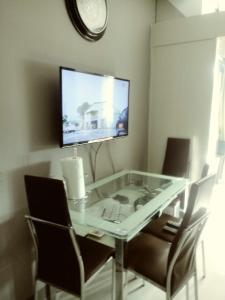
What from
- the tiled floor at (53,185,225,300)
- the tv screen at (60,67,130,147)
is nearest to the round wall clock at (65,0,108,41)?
the tv screen at (60,67,130,147)

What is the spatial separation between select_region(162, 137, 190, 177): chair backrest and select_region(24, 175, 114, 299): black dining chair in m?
1.55

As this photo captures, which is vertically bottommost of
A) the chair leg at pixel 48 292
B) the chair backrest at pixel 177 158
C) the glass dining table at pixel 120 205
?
the chair leg at pixel 48 292

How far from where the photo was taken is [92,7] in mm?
1956

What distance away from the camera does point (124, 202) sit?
1.79 meters

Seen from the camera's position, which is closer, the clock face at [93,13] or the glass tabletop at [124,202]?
the glass tabletop at [124,202]

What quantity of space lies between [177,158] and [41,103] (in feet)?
5.54

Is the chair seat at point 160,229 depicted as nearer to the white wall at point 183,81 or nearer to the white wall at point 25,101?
the white wall at point 25,101

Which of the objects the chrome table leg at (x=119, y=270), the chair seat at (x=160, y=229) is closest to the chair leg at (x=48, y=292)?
the chrome table leg at (x=119, y=270)

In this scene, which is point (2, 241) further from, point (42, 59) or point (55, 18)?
point (55, 18)

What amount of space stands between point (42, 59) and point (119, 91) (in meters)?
0.82

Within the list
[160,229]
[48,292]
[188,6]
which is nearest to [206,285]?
[160,229]

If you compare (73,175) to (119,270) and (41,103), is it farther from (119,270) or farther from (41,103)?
(119,270)

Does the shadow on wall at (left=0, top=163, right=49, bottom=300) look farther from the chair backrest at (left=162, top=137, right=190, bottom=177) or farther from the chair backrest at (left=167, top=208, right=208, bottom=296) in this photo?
the chair backrest at (left=162, top=137, right=190, bottom=177)

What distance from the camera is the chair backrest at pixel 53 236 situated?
48.4 inches
